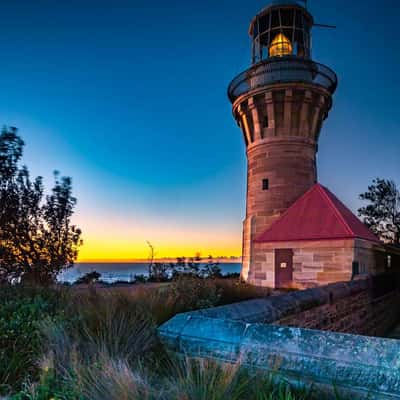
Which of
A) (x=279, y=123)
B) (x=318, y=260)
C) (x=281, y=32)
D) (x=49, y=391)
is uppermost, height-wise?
(x=281, y=32)

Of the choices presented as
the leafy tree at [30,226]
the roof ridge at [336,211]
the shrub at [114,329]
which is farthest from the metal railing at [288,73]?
the shrub at [114,329]

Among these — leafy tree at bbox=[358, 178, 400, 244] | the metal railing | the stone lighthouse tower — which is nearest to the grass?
the stone lighthouse tower

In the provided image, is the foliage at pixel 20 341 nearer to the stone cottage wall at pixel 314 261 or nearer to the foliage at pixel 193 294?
the foliage at pixel 193 294

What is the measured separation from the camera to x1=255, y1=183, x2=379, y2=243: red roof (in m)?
11.4

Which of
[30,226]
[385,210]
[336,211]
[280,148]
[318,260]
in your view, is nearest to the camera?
[30,226]

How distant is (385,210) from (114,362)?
27.0m

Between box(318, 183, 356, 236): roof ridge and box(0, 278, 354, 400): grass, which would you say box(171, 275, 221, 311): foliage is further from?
box(318, 183, 356, 236): roof ridge

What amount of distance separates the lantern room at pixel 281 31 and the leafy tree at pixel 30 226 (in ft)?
38.9

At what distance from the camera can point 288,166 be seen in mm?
14164

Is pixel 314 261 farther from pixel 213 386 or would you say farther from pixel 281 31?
pixel 281 31

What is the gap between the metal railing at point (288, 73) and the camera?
47.3 ft

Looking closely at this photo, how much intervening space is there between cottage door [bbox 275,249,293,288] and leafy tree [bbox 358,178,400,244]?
16.3 m

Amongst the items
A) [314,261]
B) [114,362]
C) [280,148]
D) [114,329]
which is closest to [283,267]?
[314,261]

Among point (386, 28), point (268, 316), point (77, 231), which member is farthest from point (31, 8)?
point (386, 28)
